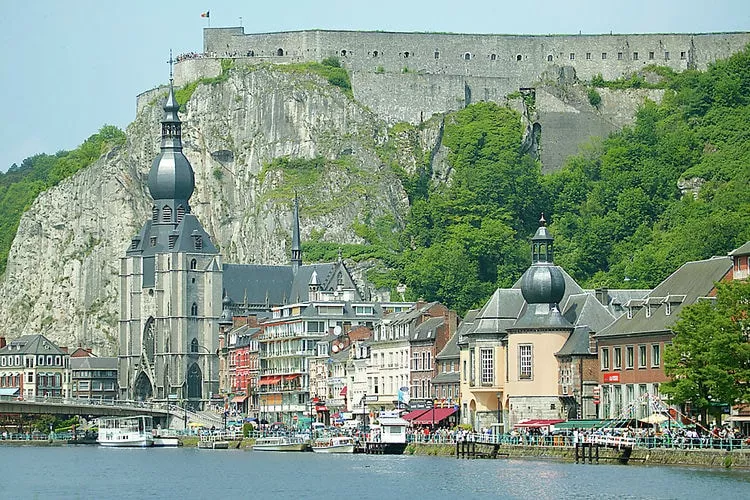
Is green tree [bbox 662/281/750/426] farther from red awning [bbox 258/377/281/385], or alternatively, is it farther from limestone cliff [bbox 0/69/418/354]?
limestone cliff [bbox 0/69/418/354]

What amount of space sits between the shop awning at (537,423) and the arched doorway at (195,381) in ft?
245

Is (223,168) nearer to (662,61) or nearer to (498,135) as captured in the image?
(498,135)

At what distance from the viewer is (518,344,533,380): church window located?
112625 mm

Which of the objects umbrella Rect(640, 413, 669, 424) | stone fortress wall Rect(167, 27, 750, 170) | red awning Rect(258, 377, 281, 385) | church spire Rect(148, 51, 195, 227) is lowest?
umbrella Rect(640, 413, 669, 424)

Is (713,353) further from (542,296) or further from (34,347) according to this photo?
(34,347)

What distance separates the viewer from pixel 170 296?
607ft

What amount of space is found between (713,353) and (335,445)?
125 feet

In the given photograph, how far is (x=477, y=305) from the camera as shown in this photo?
171250 millimetres

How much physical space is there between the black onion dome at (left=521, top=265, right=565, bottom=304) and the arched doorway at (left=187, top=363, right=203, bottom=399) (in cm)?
7331

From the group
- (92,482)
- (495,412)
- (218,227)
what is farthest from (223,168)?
(92,482)

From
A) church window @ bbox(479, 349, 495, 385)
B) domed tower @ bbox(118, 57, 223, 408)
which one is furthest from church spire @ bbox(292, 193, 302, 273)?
church window @ bbox(479, 349, 495, 385)

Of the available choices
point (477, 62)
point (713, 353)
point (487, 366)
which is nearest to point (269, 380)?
point (477, 62)

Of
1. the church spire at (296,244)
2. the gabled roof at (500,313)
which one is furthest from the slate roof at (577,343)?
the church spire at (296,244)

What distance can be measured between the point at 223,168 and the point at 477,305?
34014mm
